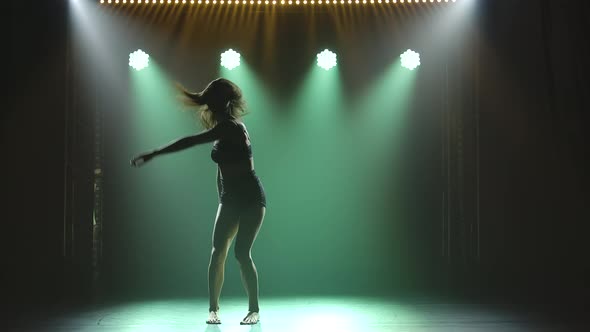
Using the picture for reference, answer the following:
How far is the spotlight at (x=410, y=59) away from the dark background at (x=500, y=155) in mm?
689

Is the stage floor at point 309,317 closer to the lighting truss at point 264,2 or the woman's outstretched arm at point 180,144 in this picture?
the woman's outstretched arm at point 180,144

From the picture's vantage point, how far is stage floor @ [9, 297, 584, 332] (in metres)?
4.03

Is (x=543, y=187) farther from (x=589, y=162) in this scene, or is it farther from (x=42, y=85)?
(x=42, y=85)

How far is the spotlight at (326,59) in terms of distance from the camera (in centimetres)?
659

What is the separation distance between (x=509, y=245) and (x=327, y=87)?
258 cm

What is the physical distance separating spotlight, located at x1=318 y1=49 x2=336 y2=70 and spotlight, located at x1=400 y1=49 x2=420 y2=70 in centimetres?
79

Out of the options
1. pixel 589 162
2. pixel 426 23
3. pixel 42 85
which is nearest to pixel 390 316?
pixel 589 162

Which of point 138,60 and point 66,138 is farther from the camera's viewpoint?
point 138,60

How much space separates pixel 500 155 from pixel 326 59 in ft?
7.02

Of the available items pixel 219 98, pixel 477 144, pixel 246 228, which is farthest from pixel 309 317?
pixel 477 144

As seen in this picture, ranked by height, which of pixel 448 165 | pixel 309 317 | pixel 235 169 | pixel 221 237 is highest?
pixel 448 165

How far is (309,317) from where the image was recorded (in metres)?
4.54

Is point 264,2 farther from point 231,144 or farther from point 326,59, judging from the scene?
point 231,144

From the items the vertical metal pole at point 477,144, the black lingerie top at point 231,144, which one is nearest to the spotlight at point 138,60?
the black lingerie top at point 231,144
